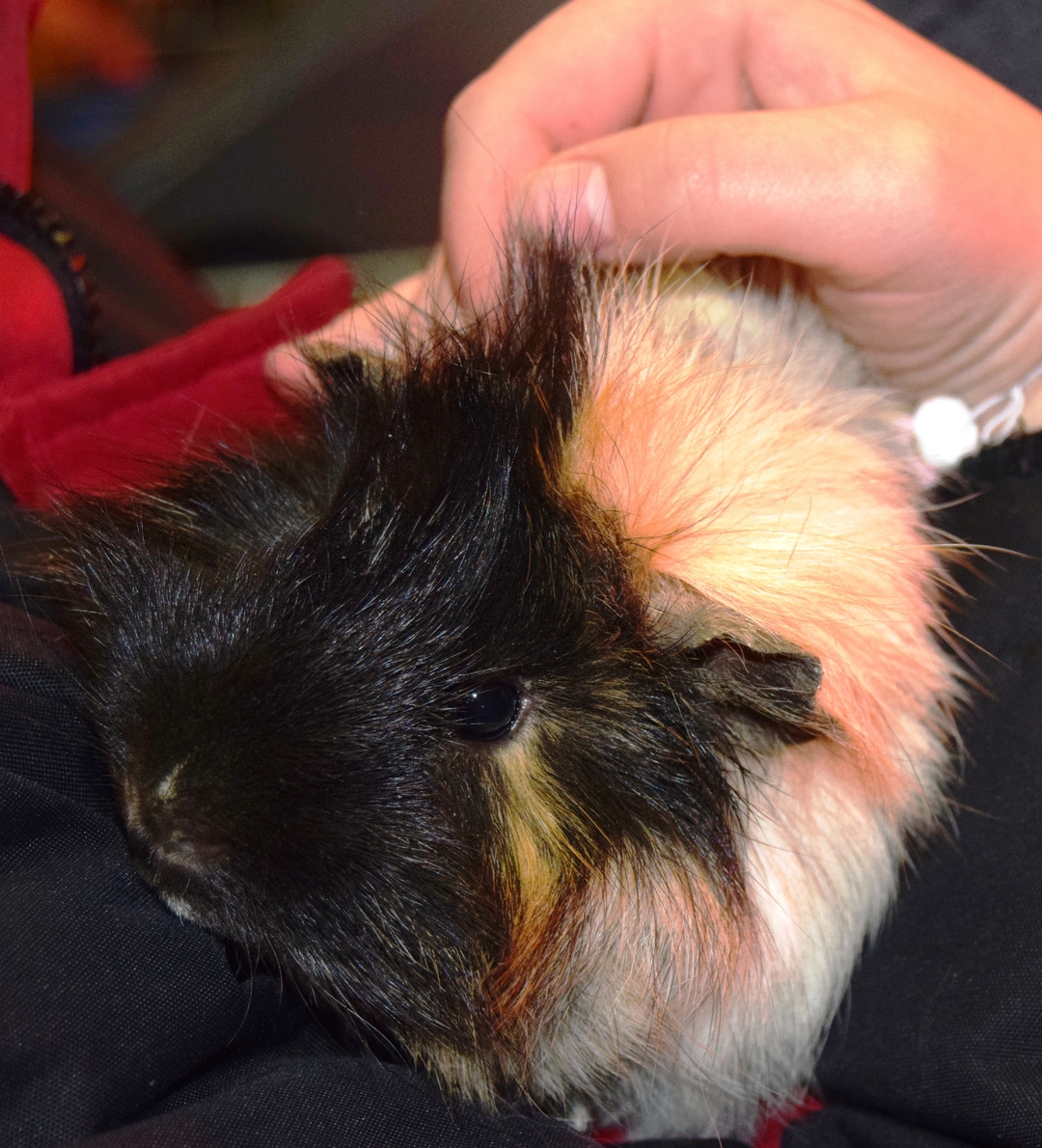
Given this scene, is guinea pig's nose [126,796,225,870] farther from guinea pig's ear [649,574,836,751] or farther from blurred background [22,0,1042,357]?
blurred background [22,0,1042,357]

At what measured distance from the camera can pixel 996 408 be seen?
1.37 m

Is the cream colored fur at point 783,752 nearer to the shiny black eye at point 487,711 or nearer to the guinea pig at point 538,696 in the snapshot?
the guinea pig at point 538,696

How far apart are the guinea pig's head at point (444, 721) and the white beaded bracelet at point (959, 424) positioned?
0.56m

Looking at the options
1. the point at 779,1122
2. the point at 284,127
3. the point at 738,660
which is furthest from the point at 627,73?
the point at 284,127

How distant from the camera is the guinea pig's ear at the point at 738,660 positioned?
2.76ft

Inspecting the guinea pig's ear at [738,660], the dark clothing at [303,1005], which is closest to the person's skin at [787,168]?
the dark clothing at [303,1005]

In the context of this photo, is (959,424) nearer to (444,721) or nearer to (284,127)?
(444,721)

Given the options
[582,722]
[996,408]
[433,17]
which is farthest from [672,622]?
[433,17]

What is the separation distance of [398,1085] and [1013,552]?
2.80ft

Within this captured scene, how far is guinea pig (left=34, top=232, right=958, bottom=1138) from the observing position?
816mm

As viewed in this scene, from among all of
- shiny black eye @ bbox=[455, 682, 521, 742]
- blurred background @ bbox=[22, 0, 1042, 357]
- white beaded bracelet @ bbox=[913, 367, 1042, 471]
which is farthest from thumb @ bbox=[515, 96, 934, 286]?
blurred background @ bbox=[22, 0, 1042, 357]

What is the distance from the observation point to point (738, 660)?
875 mm

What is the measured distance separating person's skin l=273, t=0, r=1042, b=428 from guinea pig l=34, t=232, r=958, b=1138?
0.63 ft

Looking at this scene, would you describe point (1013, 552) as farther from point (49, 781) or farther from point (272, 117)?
point (272, 117)
